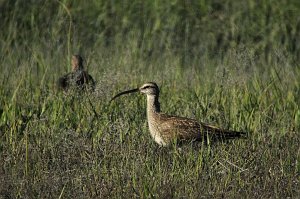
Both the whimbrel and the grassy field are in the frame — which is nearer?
the grassy field

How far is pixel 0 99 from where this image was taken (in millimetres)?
8758

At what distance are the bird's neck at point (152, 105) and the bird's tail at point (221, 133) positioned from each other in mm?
626

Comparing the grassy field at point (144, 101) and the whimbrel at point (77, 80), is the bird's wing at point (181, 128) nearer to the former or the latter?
the grassy field at point (144, 101)

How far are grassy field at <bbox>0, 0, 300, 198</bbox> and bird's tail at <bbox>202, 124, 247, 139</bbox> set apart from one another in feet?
0.31

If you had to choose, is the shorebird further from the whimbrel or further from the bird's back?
the whimbrel

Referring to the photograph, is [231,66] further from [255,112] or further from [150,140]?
[150,140]

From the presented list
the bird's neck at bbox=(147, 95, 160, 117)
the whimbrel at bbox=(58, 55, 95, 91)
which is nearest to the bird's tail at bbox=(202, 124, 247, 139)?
the bird's neck at bbox=(147, 95, 160, 117)

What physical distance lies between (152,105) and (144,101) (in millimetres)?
739

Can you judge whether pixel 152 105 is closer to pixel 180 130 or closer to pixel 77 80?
pixel 180 130

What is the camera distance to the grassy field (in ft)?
21.4

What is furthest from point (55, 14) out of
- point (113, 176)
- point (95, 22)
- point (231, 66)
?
point (113, 176)

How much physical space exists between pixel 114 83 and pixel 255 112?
4.63 ft

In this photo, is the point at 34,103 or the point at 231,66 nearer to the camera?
the point at 34,103

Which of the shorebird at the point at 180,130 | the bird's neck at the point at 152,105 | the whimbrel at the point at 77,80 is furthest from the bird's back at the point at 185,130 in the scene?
the whimbrel at the point at 77,80
